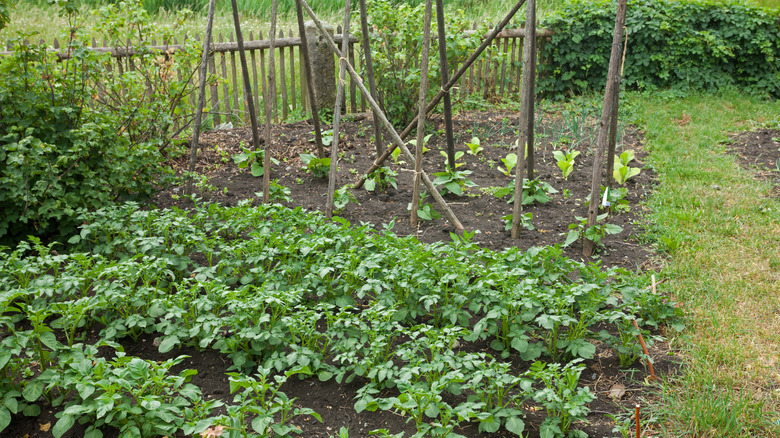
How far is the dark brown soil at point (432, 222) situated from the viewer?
110 inches

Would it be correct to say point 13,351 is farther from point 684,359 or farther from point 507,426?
point 684,359

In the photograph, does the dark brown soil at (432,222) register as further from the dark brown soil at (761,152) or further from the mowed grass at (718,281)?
the dark brown soil at (761,152)

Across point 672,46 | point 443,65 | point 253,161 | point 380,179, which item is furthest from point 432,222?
point 672,46

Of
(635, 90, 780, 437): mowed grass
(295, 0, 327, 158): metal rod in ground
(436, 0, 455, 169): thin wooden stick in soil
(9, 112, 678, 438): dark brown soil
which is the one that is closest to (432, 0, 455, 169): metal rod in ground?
(436, 0, 455, 169): thin wooden stick in soil

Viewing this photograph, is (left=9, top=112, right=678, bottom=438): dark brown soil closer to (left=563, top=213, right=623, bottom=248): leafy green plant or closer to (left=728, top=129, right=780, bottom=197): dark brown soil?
→ (left=563, top=213, right=623, bottom=248): leafy green plant

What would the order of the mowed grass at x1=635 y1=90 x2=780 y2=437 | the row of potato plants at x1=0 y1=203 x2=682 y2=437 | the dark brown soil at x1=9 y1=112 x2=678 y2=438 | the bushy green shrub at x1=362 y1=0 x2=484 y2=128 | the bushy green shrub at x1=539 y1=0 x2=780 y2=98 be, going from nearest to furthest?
1. the row of potato plants at x1=0 y1=203 x2=682 y2=437
2. the mowed grass at x1=635 y1=90 x2=780 y2=437
3. the dark brown soil at x1=9 y1=112 x2=678 y2=438
4. the bushy green shrub at x1=362 y1=0 x2=484 y2=128
5. the bushy green shrub at x1=539 y1=0 x2=780 y2=98

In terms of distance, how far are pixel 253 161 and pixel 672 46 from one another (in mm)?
7783

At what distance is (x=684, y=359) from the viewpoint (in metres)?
3.15

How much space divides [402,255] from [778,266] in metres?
2.78

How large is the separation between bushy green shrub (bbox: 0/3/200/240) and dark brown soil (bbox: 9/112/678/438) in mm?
755

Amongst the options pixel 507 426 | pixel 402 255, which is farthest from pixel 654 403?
pixel 402 255

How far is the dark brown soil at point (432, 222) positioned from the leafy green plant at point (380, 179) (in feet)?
0.30

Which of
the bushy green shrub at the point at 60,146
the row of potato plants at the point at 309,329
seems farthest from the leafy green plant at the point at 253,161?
the row of potato plants at the point at 309,329

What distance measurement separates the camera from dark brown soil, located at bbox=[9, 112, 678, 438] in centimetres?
281
